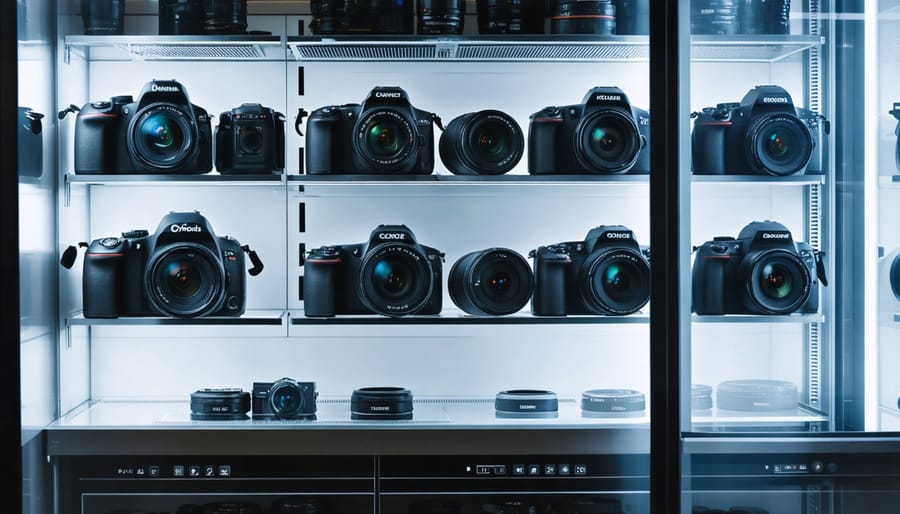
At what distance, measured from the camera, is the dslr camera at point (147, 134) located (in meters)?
2.96

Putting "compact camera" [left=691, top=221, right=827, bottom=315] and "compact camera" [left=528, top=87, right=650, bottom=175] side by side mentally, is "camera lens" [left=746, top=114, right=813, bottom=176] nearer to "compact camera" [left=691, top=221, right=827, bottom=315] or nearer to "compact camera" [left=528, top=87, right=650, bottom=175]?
"compact camera" [left=691, top=221, right=827, bottom=315]

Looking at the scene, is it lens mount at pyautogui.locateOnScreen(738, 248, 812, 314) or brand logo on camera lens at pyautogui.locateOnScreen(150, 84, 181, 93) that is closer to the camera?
lens mount at pyautogui.locateOnScreen(738, 248, 812, 314)

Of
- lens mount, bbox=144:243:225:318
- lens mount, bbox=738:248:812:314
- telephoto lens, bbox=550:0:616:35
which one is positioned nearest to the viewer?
lens mount, bbox=738:248:812:314

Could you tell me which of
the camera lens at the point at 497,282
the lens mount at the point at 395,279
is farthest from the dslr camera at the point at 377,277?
the camera lens at the point at 497,282

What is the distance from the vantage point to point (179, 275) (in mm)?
2953

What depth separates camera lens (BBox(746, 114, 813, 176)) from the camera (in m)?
2.81

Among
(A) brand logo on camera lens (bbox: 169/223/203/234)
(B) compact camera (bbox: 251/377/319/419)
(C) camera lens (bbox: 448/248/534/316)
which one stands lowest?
(B) compact camera (bbox: 251/377/319/419)

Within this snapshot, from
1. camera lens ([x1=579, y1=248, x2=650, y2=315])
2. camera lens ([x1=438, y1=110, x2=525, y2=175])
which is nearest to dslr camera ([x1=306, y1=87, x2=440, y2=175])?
camera lens ([x1=438, y1=110, x2=525, y2=175])

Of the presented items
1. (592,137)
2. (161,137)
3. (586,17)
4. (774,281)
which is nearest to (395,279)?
(592,137)

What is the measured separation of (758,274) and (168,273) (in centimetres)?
170

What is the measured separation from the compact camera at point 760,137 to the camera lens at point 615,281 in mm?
329

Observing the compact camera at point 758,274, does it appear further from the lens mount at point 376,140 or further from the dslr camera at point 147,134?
the dslr camera at point 147,134

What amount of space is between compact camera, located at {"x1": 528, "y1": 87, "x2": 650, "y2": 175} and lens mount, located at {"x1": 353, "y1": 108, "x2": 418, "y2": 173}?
0.39 m

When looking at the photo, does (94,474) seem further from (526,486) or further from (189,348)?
(526,486)
